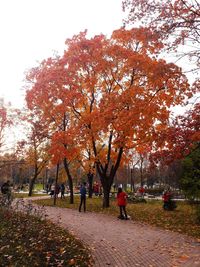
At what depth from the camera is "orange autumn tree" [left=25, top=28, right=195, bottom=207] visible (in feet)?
53.7

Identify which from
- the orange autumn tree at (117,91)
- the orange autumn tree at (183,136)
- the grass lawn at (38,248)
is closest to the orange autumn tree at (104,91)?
the orange autumn tree at (117,91)

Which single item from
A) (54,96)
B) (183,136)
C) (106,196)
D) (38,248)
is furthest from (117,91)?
(38,248)

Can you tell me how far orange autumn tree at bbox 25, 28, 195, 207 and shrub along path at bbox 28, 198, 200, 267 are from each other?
5230mm

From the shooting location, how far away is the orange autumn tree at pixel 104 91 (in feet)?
53.7

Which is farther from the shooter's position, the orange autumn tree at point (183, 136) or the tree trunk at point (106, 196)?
the tree trunk at point (106, 196)

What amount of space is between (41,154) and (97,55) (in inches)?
858

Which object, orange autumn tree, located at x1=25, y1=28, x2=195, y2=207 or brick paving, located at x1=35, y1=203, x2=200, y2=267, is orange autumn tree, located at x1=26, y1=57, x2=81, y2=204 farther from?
brick paving, located at x1=35, y1=203, x2=200, y2=267

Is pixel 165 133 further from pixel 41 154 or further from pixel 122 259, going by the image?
pixel 41 154

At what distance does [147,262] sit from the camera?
24.9 feet

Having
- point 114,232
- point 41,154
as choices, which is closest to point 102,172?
point 114,232

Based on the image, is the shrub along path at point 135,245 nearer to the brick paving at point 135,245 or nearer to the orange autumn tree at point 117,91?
the brick paving at point 135,245

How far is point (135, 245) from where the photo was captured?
9406 mm

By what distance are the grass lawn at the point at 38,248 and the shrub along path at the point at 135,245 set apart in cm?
47

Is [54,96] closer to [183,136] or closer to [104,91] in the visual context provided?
[104,91]
